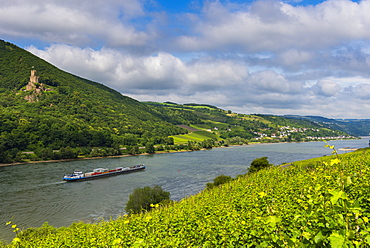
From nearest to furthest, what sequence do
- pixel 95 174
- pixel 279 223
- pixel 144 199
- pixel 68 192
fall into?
pixel 279 223
pixel 144 199
pixel 68 192
pixel 95 174

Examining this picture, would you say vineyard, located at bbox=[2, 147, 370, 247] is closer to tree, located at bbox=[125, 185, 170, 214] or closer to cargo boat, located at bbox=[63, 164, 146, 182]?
tree, located at bbox=[125, 185, 170, 214]

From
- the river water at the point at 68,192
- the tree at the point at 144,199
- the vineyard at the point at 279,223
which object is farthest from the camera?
the river water at the point at 68,192

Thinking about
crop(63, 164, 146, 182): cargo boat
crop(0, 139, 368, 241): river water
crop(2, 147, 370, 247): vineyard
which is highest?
crop(2, 147, 370, 247): vineyard

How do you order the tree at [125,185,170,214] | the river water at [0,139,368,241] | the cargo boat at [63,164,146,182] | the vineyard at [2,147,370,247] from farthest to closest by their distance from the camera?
1. the cargo boat at [63,164,146,182]
2. the river water at [0,139,368,241]
3. the tree at [125,185,170,214]
4. the vineyard at [2,147,370,247]

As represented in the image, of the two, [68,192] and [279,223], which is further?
[68,192]

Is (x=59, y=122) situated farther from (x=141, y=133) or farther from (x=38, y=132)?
(x=141, y=133)

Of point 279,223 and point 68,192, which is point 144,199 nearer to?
point 68,192

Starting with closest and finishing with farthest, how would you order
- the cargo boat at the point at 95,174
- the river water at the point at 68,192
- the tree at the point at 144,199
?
the tree at the point at 144,199, the river water at the point at 68,192, the cargo boat at the point at 95,174

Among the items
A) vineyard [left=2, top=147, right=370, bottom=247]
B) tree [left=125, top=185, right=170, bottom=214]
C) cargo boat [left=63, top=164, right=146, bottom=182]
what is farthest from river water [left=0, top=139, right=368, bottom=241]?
vineyard [left=2, top=147, right=370, bottom=247]

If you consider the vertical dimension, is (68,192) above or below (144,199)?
below

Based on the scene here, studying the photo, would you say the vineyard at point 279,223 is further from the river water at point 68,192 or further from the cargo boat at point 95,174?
the cargo boat at point 95,174

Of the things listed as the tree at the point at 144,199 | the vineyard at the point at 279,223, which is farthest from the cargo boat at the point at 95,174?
the vineyard at the point at 279,223

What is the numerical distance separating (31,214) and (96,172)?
33.8 m

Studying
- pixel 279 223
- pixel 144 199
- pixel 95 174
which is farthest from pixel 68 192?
pixel 279 223
